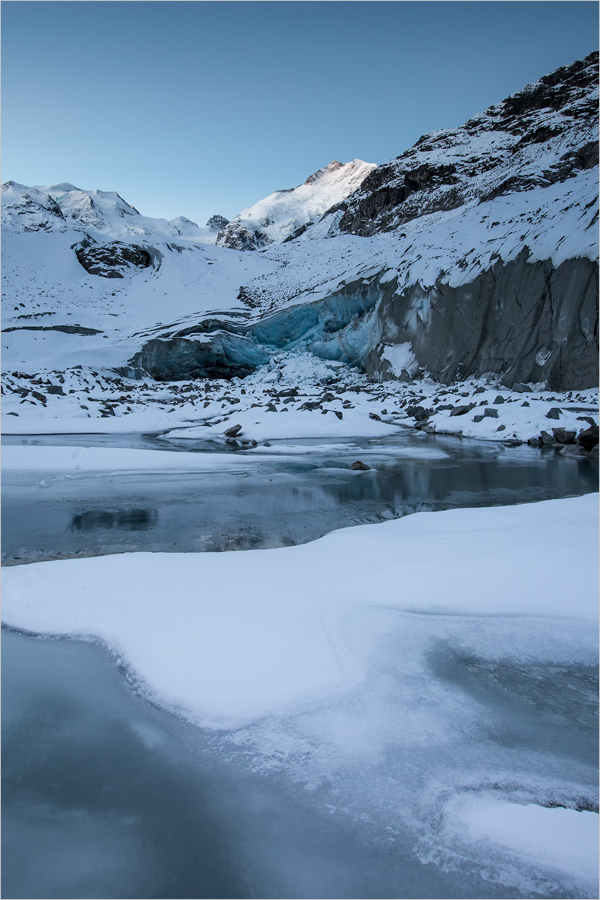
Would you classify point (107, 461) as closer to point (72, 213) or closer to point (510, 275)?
point (510, 275)

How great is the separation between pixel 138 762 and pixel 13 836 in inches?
11.6

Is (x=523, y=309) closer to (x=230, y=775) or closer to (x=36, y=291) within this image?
(x=230, y=775)

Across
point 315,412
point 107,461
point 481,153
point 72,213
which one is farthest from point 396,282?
point 72,213

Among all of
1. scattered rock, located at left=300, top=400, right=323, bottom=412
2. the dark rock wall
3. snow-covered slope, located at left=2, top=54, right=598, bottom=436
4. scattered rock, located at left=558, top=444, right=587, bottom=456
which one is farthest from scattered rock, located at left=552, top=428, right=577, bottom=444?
scattered rock, located at left=300, top=400, right=323, bottom=412

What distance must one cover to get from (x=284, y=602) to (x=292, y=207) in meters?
77.2

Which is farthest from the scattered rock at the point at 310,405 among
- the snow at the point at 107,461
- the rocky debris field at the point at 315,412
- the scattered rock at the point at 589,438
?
the scattered rock at the point at 589,438

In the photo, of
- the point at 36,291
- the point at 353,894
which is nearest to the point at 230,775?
the point at 353,894

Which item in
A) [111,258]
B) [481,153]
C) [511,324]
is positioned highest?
[481,153]

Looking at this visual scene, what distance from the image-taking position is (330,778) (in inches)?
45.9

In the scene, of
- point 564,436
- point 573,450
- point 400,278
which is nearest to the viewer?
point 573,450

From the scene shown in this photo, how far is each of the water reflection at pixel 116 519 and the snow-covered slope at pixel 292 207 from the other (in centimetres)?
6249

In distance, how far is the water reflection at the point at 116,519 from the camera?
12.3 ft

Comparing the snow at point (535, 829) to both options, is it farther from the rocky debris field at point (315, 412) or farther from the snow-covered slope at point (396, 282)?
the snow-covered slope at point (396, 282)

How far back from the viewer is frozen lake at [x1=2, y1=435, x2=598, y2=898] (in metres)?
0.95
